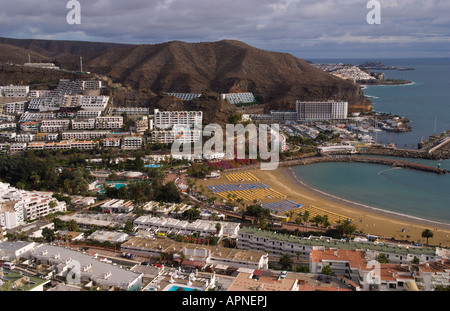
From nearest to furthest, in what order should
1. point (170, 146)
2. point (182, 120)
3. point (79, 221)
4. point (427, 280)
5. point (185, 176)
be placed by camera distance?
1. point (427, 280)
2. point (79, 221)
3. point (185, 176)
4. point (170, 146)
5. point (182, 120)

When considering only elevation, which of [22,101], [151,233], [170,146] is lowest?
[151,233]

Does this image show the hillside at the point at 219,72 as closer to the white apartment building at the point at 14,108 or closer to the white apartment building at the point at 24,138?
the white apartment building at the point at 14,108

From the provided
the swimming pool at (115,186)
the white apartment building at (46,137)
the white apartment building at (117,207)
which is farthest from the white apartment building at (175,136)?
the white apartment building at (117,207)

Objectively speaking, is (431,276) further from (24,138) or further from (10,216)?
(24,138)

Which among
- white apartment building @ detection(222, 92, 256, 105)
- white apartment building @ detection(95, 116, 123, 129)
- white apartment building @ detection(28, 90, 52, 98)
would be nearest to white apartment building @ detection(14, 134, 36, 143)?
white apartment building @ detection(95, 116, 123, 129)

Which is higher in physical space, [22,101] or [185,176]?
[22,101]

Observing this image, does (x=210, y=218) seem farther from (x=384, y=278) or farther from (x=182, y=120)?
(x=182, y=120)

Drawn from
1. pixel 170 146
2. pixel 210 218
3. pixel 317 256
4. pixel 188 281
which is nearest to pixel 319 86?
pixel 170 146
